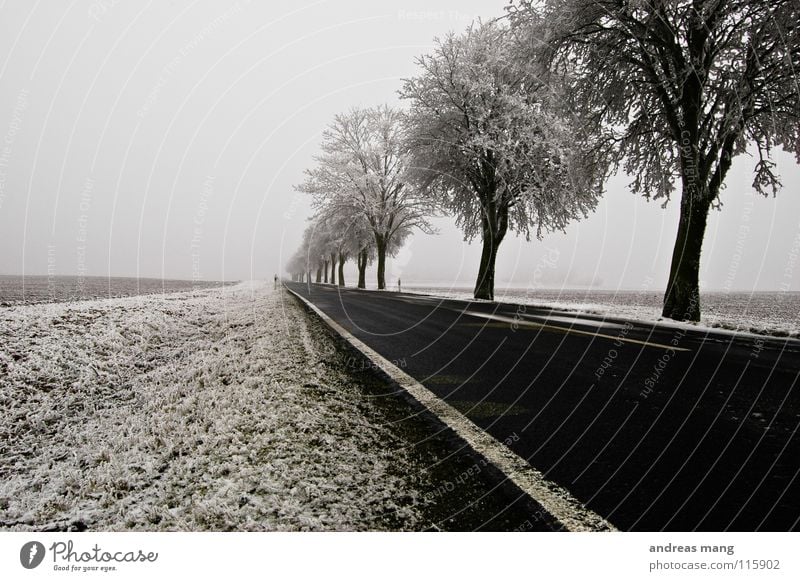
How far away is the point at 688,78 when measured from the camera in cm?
1085

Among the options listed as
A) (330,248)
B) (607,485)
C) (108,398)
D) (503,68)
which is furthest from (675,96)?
(330,248)

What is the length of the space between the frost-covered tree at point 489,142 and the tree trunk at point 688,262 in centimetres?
660

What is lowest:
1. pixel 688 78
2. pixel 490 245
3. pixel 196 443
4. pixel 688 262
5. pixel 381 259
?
pixel 196 443

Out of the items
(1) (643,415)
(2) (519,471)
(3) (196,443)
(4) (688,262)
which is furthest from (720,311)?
(3) (196,443)

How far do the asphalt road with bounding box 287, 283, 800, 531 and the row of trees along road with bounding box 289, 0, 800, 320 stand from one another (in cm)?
655

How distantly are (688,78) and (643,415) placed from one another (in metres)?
11.6

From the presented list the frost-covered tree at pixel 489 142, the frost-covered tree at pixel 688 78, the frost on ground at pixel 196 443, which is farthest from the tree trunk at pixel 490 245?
the frost on ground at pixel 196 443

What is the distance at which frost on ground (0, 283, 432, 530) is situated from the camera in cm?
194

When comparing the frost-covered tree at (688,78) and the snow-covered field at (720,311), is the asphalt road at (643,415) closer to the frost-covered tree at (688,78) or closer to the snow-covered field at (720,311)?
the snow-covered field at (720,311)

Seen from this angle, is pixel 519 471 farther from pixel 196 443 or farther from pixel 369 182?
pixel 369 182

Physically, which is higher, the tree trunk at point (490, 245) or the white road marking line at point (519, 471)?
the tree trunk at point (490, 245)

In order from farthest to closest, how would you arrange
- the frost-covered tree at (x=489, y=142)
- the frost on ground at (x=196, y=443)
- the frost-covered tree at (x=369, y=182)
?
the frost-covered tree at (x=369, y=182) < the frost-covered tree at (x=489, y=142) < the frost on ground at (x=196, y=443)

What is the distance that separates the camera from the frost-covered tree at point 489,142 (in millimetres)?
18203

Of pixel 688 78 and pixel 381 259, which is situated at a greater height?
pixel 688 78
